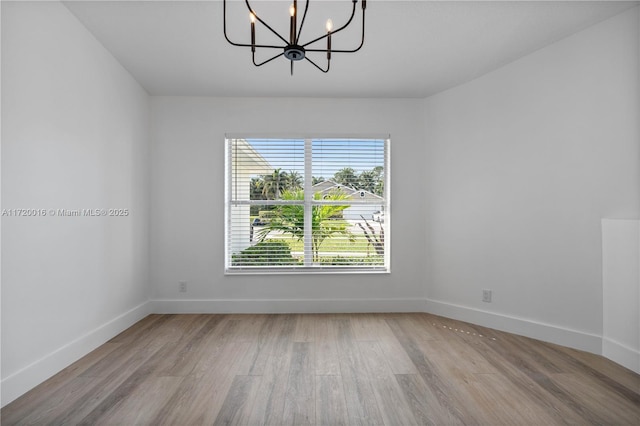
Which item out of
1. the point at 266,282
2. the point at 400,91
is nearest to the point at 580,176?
the point at 400,91

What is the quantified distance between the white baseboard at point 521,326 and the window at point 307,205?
0.83m

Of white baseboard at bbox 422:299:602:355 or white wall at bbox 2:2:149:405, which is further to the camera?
white baseboard at bbox 422:299:602:355

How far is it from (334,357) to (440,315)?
5.45ft

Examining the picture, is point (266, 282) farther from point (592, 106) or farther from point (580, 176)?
point (592, 106)

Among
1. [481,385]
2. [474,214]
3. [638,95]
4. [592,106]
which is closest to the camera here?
[481,385]

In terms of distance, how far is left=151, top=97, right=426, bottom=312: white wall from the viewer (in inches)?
155

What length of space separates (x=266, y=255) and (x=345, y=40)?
2.45 m

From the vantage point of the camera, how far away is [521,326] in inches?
126

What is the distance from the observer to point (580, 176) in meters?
2.86

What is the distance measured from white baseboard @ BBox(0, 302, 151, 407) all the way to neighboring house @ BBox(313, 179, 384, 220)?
96.3 inches

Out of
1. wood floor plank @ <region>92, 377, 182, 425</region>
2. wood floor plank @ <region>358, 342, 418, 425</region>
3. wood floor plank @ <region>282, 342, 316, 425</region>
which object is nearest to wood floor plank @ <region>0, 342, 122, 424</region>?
wood floor plank @ <region>92, 377, 182, 425</region>

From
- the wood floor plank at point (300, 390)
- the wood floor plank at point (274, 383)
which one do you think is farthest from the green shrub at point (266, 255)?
the wood floor plank at point (300, 390)

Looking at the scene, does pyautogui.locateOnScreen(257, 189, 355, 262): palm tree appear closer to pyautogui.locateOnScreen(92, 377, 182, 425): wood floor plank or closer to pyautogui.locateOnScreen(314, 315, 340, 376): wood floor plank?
pyautogui.locateOnScreen(314, 315, 340, 376): wood floor plank

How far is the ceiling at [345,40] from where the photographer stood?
2512 millimetres
